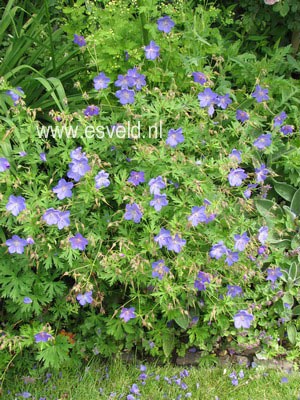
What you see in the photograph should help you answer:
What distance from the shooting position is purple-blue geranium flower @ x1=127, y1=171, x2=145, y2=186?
8.46 ft

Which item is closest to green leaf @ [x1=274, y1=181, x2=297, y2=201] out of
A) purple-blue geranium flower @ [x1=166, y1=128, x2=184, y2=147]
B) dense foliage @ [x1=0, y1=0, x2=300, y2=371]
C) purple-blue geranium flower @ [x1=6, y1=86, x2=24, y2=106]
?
dense foliage @ [x1=0, y1=0, x2=300, y2=371]

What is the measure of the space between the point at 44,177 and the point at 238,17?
7.21 feet

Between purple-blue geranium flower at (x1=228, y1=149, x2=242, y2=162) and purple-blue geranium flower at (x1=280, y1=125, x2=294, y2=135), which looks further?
purple-blue geranium flower at (x1=280, y1=125, x2=294, y2=135)

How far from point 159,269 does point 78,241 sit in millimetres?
378

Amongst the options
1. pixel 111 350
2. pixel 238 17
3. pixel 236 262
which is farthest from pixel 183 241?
pixel 238 17

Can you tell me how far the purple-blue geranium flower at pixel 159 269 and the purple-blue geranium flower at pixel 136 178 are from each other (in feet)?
1.24

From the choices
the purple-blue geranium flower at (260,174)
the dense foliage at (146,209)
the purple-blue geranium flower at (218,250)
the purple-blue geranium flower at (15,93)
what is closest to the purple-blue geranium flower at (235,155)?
the dense foliage at (146,209)

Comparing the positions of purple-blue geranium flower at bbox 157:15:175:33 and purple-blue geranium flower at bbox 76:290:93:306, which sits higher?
purple-blue geranium flower at bbox 157:15:175:33

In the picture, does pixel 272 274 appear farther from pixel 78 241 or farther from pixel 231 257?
pixel 78 241

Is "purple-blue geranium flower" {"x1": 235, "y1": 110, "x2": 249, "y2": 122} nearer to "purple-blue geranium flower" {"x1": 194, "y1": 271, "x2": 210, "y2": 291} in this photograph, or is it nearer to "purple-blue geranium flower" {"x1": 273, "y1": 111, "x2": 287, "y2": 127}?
"purple-blue geranium flower" {"x1": 273, "y1": 111, "x2": 287, "y2": 127}

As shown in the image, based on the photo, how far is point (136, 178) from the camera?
259 centimetres

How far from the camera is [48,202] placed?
8.41ft

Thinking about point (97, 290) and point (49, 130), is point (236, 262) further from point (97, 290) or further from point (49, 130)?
point (49, 130)

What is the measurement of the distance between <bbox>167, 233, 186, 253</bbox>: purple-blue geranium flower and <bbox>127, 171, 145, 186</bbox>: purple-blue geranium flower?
1.03 ft
